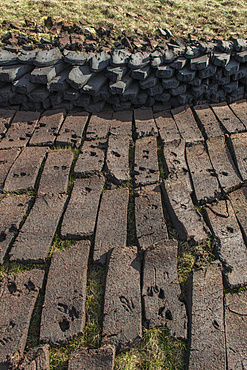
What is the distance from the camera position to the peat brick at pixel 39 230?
346 cm

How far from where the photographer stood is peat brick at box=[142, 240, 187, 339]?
2.93m

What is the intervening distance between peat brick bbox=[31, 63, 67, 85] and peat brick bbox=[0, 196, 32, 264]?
2108 millimetres

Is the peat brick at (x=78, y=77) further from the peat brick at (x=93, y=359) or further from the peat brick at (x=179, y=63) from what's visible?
the peat brick at (x=93, y=359)

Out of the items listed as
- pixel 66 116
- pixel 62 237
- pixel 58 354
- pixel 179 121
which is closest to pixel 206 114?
pixel 179 121

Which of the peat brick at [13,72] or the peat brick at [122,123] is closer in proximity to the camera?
the peat brick at [122,123]

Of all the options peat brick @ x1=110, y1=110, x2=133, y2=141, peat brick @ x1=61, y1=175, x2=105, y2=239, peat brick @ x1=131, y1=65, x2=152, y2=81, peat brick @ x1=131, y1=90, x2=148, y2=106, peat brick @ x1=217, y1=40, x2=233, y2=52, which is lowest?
peat brick @ x1=61, y1=175, x2=105, y2=239

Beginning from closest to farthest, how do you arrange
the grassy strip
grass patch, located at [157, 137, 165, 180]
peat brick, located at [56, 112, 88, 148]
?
grass patch, located at [157, 137, 165, 180] → peat brick, located at [56, 112, 88, 148] → the grassy strip

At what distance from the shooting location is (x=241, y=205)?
3.90 meters

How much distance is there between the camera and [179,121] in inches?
205

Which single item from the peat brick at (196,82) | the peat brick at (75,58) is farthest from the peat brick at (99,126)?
the peat brick at (196,82)

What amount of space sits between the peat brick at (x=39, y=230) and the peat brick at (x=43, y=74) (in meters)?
2.12

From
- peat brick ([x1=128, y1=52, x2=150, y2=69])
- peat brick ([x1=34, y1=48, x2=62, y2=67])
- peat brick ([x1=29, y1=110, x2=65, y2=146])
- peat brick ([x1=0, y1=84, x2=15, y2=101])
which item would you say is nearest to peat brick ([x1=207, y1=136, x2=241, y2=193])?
peat brick ([x1=128, y1=52, x2=150, y2=69])

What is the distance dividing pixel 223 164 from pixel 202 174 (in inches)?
15.5

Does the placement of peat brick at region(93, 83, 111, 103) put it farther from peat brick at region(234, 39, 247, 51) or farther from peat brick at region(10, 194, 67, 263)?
peat brick at region(234, 39, 247, 51)
